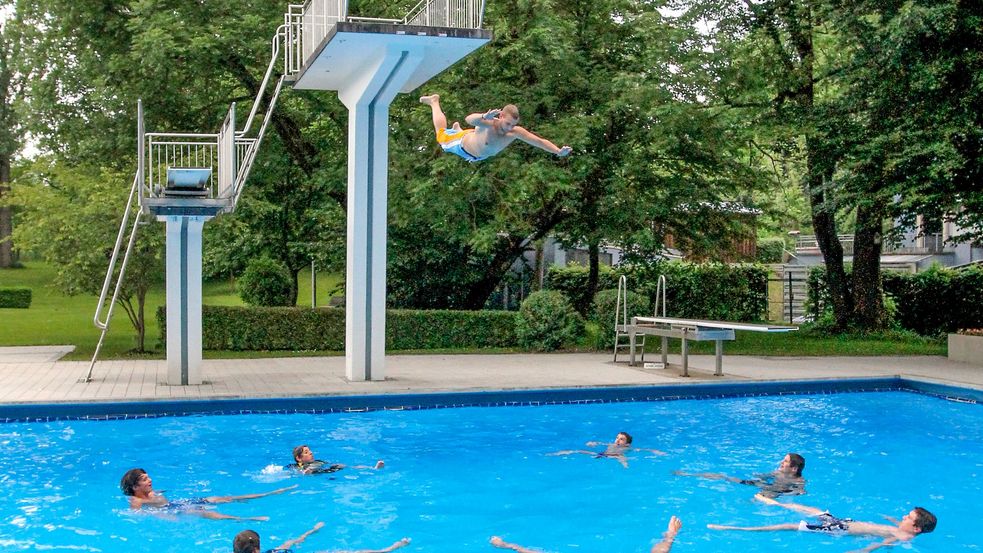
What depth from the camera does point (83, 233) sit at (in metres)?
16.2

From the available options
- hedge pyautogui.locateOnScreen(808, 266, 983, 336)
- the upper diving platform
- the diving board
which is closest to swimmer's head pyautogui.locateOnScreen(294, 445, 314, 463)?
the upper diving platform

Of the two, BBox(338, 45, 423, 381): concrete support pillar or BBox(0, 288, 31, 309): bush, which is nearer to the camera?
BBox(338, 45, 423, 381): concrete support pillar

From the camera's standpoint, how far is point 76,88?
2014 centimetres

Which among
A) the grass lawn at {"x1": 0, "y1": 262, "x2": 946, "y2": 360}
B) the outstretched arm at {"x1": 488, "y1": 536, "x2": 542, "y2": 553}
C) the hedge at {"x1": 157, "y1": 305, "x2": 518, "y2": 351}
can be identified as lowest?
the outstretched arm at {"x1": 488, "y1": 536, "x2": 542, "y2": 553}

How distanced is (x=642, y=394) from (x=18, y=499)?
330 inches

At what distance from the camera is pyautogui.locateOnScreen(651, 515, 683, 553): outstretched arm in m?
7.63

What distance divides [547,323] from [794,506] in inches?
418

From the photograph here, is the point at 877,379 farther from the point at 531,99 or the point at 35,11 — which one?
the point at 35,11

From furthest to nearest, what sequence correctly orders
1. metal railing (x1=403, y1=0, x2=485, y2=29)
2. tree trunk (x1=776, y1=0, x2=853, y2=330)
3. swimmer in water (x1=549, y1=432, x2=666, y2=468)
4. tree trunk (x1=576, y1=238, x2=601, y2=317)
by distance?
tree trunk (x1=576, y1=238, x2=601, y2=317)
tree trunk (x1=776, y1=0, x2=853, y2=330)
metal railing (x1=403, y1=0, x2=485, y2=29)
swimmer in water (x1=549, y1=432, x2=666, y2=468)

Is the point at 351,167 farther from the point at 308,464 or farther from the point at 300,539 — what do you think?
the point at 300,539

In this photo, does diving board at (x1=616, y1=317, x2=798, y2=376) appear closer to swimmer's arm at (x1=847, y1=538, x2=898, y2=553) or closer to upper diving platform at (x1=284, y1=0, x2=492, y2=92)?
upper diving platform at (x1=284, y1=0, x2=492, y2=92)

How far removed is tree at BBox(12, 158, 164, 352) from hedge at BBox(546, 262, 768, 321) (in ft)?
39.9

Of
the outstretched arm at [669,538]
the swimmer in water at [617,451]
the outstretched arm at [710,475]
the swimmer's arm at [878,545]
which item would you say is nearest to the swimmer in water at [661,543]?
the outstretched arm at [669,538]

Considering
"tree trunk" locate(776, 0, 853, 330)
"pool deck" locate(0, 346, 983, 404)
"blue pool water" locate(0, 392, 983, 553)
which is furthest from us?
"tree trunk" locate(776, 0, 853, 330)
